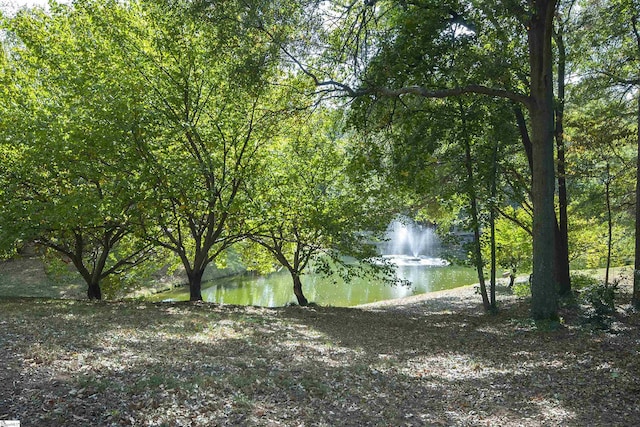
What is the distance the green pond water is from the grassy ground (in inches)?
494

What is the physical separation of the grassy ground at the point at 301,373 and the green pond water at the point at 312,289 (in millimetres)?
12554

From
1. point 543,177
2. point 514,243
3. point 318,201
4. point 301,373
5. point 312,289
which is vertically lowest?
point 312,289

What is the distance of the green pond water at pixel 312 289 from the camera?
72.8 feet

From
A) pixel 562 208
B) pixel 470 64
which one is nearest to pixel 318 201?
pixel 470 64

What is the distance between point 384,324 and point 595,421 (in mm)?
6306

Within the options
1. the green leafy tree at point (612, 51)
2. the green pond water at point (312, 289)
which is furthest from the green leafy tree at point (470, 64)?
the green pond water at point (312, 289)

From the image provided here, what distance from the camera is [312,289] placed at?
26.4 meters

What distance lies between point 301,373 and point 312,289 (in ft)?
68.5

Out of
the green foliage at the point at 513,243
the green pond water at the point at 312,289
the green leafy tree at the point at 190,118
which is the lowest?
the green pond water at the point at 312,289

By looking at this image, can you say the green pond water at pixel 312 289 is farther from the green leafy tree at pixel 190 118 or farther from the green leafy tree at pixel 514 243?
the green leafy tree at pixel 190 118

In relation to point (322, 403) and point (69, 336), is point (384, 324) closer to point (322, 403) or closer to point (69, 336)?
point (322, 403)

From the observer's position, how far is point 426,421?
4.48 m

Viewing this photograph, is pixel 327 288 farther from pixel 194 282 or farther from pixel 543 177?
pixel 543 177

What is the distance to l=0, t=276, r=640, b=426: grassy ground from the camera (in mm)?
4113
